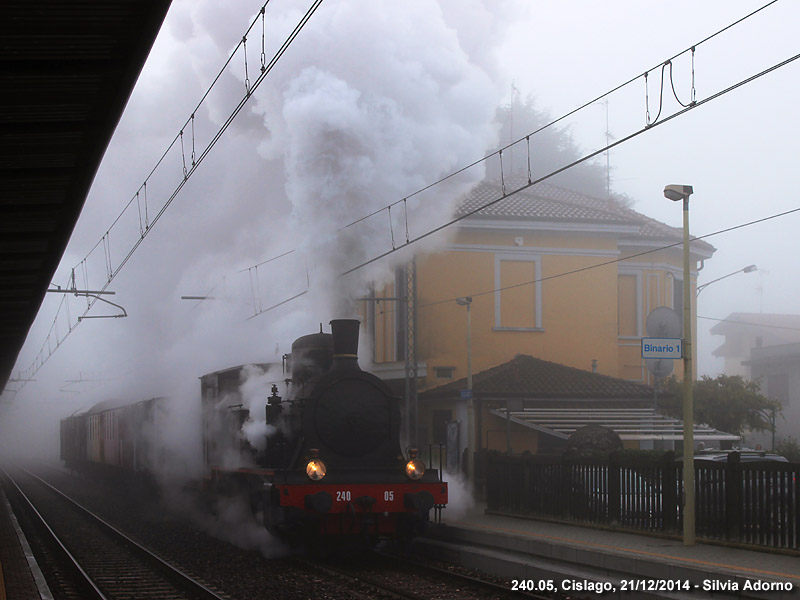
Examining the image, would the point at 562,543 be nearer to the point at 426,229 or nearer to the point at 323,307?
the point at 323,307

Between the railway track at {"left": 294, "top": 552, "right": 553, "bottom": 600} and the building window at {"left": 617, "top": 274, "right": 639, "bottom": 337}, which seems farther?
the building window at {"left": 617, "top": 274, "right": 639, "bottom": 337}

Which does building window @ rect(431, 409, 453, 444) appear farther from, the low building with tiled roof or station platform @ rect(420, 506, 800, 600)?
station platform @ rect(420, 506, 800, 600)

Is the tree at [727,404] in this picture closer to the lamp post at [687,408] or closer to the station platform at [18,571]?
the lamp post at [687,408]

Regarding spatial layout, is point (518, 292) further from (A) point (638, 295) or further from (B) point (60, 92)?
(B) point (60, 92)

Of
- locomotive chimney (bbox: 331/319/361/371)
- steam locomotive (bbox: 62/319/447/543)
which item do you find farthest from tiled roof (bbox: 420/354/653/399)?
locomotive chimney (bbox: 331/319/361/371)

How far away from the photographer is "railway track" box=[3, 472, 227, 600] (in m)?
11.5

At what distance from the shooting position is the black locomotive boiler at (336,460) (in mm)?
12578

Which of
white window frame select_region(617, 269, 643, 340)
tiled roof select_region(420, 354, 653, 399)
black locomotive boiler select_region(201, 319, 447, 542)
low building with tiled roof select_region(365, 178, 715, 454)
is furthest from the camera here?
white window frame select_region(617, 269, 643, 340)

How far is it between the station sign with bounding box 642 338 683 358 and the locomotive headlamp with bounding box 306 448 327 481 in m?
4.38

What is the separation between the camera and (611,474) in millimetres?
14438

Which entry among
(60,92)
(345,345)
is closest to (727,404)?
(345,345)

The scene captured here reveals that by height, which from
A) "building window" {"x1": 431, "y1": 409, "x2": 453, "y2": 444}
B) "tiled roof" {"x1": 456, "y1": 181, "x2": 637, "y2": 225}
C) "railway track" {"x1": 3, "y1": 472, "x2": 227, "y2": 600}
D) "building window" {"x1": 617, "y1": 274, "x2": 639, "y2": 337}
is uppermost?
"tiled roof" {"x1": 456, "y1": 181, "x2": 637, "y2": 225}

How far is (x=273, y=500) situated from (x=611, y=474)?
5.12 m

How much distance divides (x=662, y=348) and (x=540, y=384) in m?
14.3
